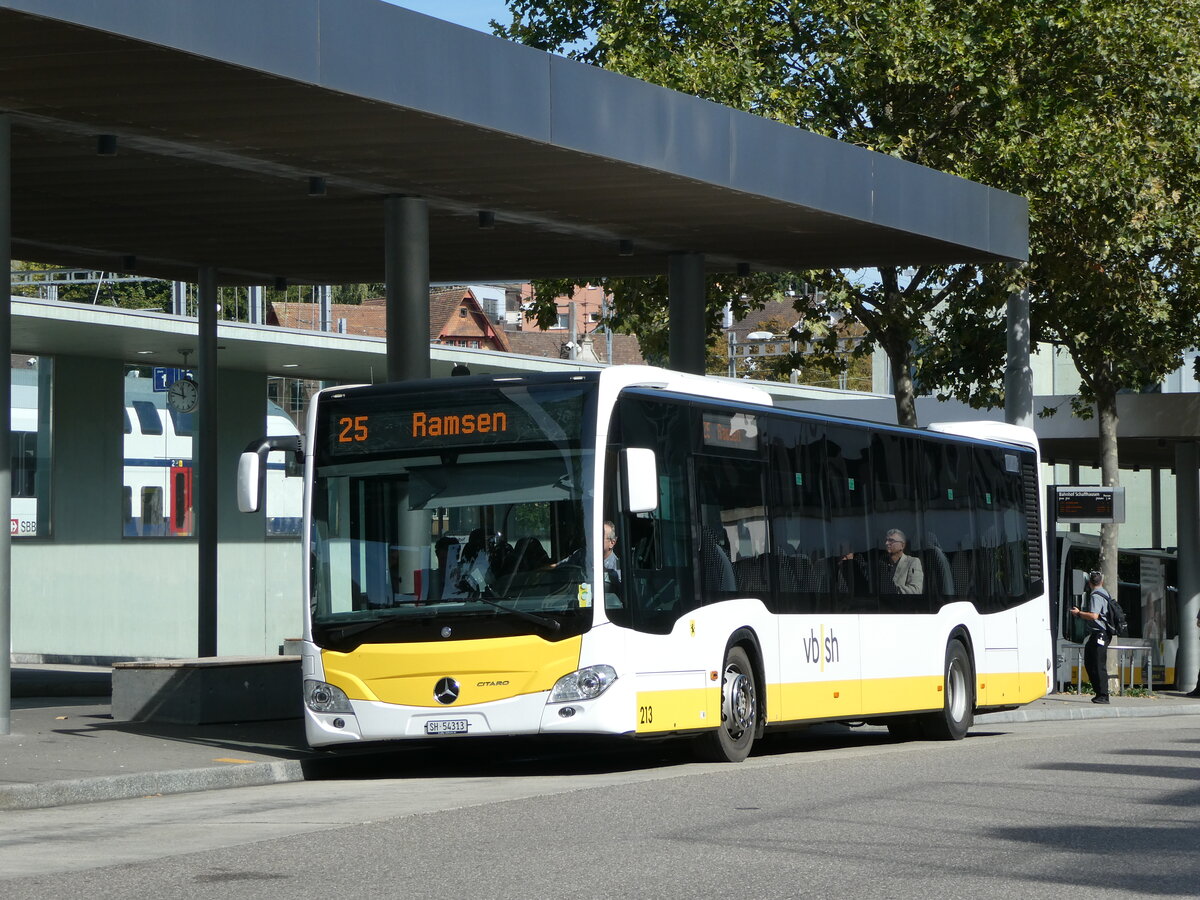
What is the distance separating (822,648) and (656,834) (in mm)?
6573

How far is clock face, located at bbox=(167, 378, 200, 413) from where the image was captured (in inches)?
1202

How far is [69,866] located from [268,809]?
276 centimetres

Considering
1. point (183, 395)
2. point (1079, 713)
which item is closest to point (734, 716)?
point (1079, 713)

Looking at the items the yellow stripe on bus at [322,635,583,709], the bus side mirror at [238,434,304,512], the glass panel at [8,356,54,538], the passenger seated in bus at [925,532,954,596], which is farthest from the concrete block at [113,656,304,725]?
the glass panel at [8,356,54,538]

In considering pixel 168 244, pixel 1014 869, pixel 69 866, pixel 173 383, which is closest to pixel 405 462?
pixel 69 866

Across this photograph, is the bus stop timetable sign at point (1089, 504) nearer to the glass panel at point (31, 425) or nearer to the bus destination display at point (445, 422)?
the bus destination display at point (445, 422)

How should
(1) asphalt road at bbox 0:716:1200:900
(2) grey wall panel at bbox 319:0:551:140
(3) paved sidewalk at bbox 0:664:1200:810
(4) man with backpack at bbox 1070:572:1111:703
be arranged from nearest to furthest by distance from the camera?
(1) asphalt road at bbox 0:716:1200:900
(3) paved sidewalk at bbox 0:664:1200:810
(2) grey wall panel at bbox 319:0:551:140
(4) man with backpack at bbox 1070:572:1111:703

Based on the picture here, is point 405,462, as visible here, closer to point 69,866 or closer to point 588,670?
point 588,670

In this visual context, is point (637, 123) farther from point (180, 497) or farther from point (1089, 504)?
point (180, 497)

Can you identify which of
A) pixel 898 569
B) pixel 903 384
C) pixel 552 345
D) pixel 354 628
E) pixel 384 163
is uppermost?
pixel 552 345

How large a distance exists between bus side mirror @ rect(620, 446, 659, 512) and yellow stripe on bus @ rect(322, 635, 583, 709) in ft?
3.36

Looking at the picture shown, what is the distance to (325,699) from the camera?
45.4 ft

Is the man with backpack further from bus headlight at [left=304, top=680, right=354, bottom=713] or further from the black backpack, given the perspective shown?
bus headlight at [left=304, top=680, right=354, bottom=713]

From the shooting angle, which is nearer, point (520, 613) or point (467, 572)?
point (520, 613)
